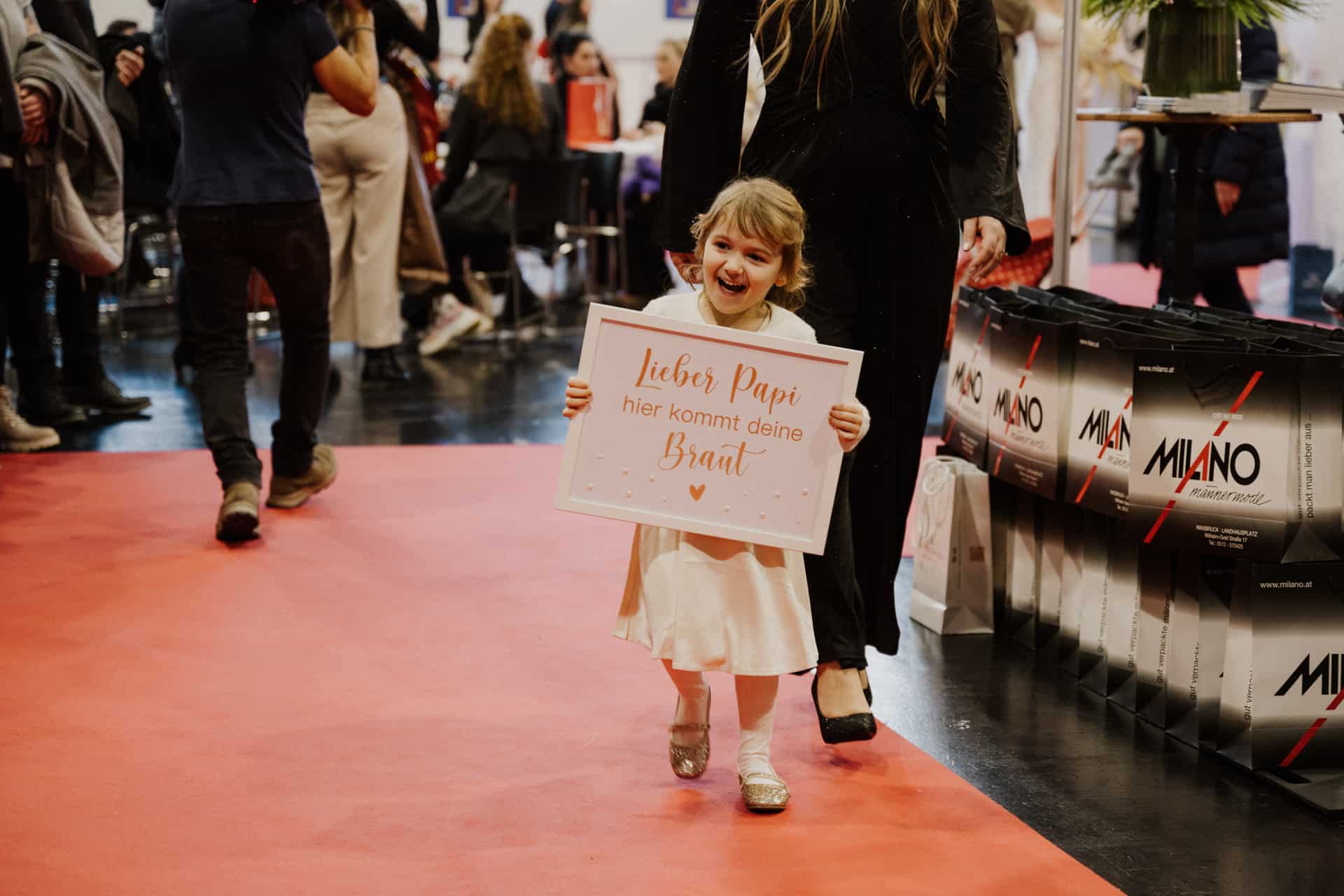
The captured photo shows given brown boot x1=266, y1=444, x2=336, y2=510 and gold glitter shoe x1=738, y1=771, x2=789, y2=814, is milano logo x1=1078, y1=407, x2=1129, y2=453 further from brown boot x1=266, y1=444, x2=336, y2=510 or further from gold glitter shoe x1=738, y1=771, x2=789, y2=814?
brown boot x1=266, y1=444, x2=336, y2=510

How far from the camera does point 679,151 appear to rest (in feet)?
8.48

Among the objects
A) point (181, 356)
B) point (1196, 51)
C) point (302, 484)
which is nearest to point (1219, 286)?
point (1196, 51)

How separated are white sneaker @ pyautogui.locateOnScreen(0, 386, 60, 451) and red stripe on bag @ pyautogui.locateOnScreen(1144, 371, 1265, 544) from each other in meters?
3.75

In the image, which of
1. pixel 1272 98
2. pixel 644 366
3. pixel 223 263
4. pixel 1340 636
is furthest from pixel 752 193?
pixel 223 263

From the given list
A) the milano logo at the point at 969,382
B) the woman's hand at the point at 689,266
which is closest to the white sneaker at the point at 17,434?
the milano logo at the point at 969,382

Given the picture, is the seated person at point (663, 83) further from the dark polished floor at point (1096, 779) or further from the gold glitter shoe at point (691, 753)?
the gold glitter shoe at point (691, 753)

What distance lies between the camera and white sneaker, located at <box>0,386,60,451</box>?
5.01 meters

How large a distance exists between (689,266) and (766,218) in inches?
12.1

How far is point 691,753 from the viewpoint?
249 cm

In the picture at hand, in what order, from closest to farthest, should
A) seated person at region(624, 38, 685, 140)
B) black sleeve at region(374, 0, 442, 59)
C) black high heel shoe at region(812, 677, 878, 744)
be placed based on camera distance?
black high heel shoe at region(812, 677, 878, 744) < black sleeve at region(374, 0, 442, 59) < seated person at region(624, 38, 685, 140)

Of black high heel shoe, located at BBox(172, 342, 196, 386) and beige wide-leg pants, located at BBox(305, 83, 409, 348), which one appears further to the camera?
black high heel shoe, located at BBox(172, 342, 196, 386)

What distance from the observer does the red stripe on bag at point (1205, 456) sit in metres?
2.56

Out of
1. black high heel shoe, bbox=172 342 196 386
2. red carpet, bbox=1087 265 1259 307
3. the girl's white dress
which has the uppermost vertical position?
the girl's white dress

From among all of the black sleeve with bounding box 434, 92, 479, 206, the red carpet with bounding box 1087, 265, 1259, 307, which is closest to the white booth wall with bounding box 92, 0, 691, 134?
the red carpet with bounding box 1087, 265, 1259, 307
